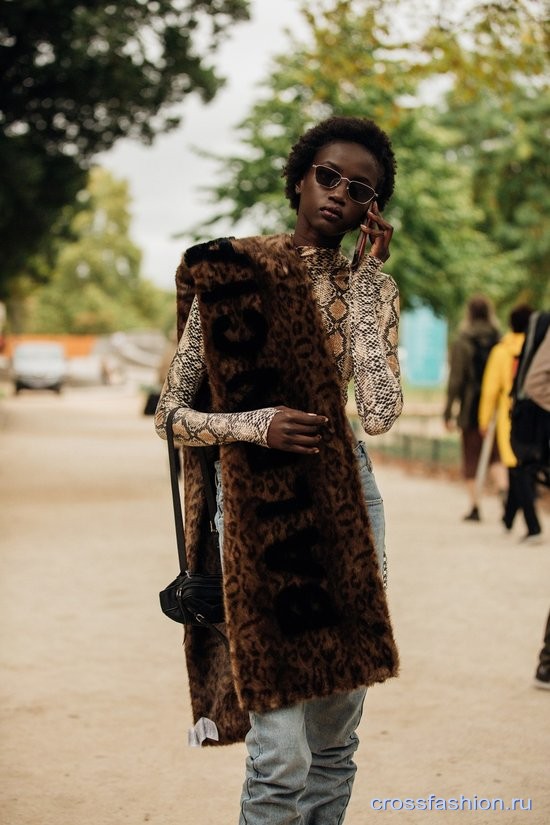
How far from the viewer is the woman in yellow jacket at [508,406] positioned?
34.4 ft

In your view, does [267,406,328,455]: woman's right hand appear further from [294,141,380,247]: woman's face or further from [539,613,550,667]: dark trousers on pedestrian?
[539,613,550,667]: dark trousers on pedestrian

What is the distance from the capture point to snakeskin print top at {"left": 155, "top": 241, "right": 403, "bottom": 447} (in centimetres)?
321

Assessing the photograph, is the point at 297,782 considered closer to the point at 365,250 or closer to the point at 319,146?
the point at 365,250

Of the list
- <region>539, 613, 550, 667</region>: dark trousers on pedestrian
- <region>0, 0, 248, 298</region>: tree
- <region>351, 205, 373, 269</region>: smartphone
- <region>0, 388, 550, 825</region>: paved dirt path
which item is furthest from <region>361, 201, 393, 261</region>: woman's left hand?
<region>0, 0, 248, 298</region>: tree

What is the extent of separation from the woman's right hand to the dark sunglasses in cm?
61

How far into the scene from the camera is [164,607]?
11.0 feet

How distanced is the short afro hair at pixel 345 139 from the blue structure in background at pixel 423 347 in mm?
29243

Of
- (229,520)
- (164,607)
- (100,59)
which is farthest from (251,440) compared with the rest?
(100,59)

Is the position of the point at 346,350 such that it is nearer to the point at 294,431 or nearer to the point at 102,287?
the point at 294,431

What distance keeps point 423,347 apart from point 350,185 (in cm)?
3181

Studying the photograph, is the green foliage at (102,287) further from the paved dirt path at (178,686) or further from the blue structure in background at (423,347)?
the paved dirt path at (178,686)

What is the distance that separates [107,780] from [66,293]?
3801 inches

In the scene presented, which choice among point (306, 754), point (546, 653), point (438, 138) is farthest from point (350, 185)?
point (438, 138)

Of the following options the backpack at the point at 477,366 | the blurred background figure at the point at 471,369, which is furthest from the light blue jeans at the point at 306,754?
the backpack at the point at 477,366
